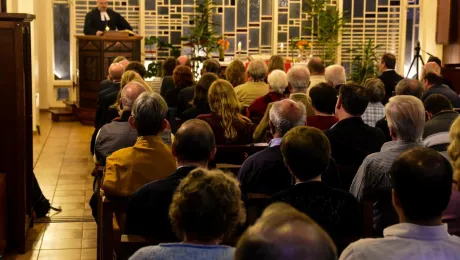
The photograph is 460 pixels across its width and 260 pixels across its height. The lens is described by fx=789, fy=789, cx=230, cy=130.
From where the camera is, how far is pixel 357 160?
4883 millimetres

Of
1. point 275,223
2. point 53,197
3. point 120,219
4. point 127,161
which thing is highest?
point 275,223

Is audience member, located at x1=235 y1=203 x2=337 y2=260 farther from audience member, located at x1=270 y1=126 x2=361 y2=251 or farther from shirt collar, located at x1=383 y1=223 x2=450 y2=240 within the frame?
audience member, located at x1=270 y1=126 x2=361 y2=251

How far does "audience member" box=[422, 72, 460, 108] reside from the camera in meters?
7.20

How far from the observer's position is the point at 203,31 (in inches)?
529

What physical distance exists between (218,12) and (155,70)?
81.6 inches

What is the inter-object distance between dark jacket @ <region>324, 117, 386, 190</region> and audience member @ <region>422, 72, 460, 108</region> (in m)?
2.38

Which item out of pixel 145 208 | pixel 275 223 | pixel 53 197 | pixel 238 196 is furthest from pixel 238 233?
pixel 53 197

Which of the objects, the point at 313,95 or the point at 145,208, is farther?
the point at 313,95

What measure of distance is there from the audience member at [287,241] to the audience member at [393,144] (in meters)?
2.44

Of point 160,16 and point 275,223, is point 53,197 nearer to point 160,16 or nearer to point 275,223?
point 275,223

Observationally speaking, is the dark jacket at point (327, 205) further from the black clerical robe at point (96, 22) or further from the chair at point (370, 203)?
the black clerical robe at point (96, 22)

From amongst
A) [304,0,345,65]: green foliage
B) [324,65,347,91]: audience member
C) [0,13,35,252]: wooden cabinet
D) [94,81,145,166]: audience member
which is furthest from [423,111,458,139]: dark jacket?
[304,0,345,65]: green foliage

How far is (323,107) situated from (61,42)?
916 cm

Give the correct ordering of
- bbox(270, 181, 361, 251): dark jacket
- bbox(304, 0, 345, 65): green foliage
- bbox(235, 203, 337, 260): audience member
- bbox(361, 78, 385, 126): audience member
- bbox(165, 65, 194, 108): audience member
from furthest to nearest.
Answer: bbox(304, 0, 345, 65): green foliage → bbox(165, 65, 194, 108): audience member → bbox(361, 78, 385, 126): audience member → bbox(270, 181, 361, 251): dark jacket → bbox(235, 203, 337, 260): audience member
